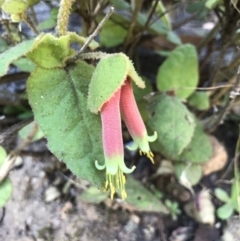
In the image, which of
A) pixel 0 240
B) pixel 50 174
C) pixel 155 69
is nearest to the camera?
pixel 0 240

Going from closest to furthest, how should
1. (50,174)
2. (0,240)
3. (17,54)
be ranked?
(17,54) → (0,240) → (50,174)

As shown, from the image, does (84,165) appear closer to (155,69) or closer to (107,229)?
(107,229)

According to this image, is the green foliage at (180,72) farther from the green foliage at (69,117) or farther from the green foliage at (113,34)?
the green foliage at (69,117)

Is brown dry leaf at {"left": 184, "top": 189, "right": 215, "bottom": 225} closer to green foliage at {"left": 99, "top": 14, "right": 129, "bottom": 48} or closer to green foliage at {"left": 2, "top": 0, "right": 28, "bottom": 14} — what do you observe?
green foliage at {"left": 99, "top": 14, "right": 129, "bottom": 48}

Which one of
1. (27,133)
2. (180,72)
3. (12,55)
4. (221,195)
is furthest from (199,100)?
(12,55)

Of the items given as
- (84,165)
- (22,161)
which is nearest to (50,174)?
(22,161)

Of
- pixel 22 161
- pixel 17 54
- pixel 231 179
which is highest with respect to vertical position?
pixel 17 54

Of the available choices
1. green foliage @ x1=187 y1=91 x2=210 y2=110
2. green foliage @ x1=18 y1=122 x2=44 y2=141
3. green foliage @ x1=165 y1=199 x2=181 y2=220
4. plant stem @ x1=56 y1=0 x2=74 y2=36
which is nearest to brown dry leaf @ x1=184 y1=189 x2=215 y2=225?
green foliage @ x1=165 y1=199 x2=181 y2=220
